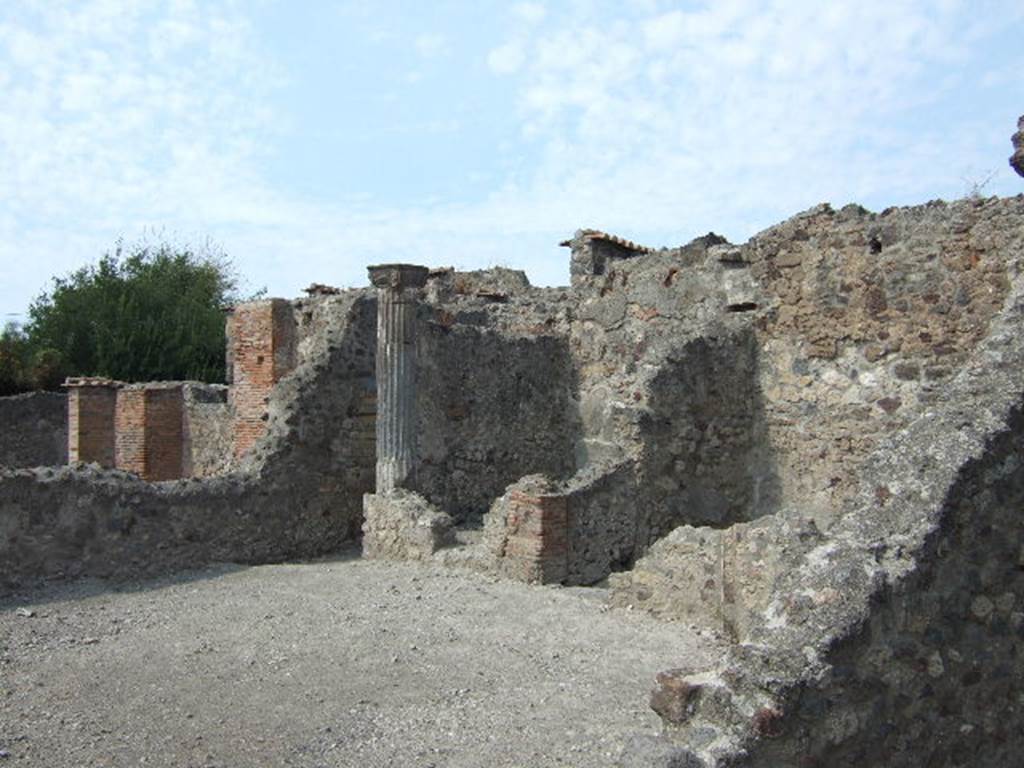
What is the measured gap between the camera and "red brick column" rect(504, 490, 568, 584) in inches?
324

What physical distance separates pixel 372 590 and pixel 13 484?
3024 millimetres

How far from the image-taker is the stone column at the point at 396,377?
988 cm

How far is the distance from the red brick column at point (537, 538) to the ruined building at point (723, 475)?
2cm

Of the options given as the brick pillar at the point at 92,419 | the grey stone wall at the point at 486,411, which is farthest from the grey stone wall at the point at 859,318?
the brick pillar at the point at 92,419

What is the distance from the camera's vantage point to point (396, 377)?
9898mm

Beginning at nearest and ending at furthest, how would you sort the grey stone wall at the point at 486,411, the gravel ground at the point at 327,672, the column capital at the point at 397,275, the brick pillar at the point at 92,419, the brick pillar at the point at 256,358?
the gravel ground at the point at 327,672 < the column capital at the point at 397,275 < the grey stone wall at the point at 486,411 < the brick pillar at the point at 256,358 < the brick pillar at the point at 92,419

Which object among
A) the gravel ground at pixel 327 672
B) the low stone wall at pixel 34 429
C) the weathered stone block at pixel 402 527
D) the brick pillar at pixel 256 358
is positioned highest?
the brick pillar at pixel 256 358

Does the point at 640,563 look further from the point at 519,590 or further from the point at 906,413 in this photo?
the point at 906,413

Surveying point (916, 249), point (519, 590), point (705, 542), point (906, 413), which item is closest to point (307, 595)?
point (519, 590)

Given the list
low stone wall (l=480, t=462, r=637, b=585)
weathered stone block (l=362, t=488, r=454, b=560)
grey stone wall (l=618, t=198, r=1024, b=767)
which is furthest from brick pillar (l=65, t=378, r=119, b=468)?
grey stone wall (l=618, t=198, r=1024, b=767)

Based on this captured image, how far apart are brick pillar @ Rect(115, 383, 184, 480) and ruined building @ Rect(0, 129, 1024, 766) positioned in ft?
12.3

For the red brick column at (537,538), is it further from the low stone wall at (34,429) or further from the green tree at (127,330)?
the green tree at (127,330)

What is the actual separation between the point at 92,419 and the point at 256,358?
13.3ft

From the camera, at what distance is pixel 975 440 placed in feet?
12.8
